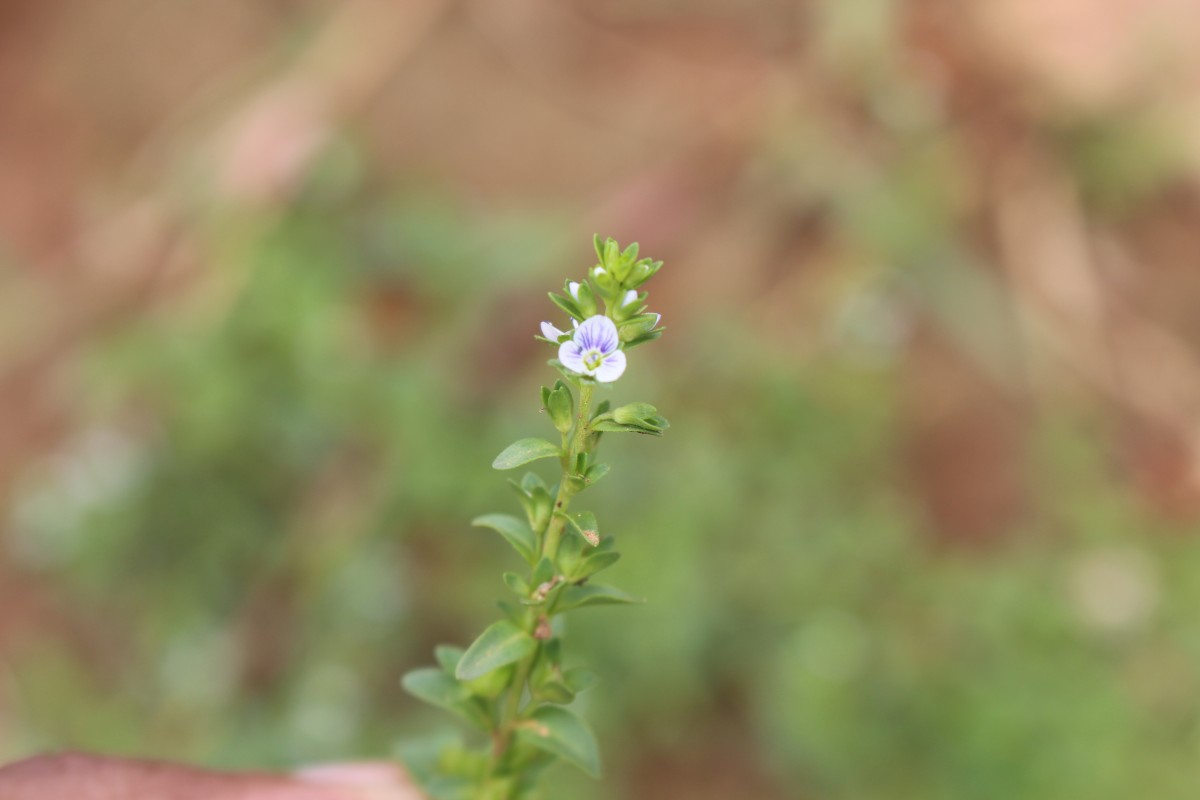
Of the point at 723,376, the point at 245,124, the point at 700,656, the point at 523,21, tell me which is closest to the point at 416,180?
the point at 245,124

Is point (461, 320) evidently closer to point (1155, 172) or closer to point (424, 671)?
point (424, 671)

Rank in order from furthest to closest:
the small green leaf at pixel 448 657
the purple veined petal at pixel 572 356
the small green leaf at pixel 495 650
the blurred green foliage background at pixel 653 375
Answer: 1. the blurred green foliage background at pixel 653 375
2. the small green leaf at pixel 448 657
3. the small green leaf at pixel 495 650
4. the purple veined petal at pixel 572 356

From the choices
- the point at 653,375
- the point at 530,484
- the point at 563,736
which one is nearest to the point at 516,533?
the point at 530,484

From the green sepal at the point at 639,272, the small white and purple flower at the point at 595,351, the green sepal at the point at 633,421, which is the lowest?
the green sepal at the point at 633,421

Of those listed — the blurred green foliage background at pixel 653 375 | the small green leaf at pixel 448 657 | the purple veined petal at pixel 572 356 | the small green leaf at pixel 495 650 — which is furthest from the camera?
the blurred green foliage background at pixel 653 375

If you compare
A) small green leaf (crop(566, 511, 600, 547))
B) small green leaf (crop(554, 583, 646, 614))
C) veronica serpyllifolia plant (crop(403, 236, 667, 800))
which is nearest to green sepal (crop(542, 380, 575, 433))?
veronica serpyllifolia plant (crop(403, 236, 667, 800))

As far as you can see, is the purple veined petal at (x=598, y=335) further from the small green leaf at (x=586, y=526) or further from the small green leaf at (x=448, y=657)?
the small green leaf at (x=448, y=657)

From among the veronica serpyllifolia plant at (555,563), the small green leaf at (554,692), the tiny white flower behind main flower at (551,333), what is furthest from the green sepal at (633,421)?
the small green leaf at (554,692)

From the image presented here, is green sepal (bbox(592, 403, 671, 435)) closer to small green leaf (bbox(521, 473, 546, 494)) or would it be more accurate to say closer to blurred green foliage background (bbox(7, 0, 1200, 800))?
small green leaf (bbox(521, 473, 546, 494))
